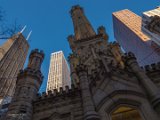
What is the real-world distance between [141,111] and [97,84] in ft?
13.4

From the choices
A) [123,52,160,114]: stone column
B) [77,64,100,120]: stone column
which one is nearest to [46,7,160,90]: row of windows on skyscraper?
[123,52,160,114]: stone column

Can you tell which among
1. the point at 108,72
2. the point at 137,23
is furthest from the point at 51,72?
the point at 108,72

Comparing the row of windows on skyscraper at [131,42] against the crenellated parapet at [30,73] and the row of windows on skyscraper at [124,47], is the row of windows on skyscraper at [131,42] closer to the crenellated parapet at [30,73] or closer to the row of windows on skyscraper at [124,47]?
the row of windows on skyscraper at [124,47]

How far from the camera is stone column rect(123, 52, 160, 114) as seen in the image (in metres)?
13.0

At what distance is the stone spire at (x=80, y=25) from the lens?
128 feet

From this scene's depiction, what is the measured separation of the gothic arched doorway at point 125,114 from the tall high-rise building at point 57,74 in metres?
62.7

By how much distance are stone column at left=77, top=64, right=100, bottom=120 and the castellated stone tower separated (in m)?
3.95

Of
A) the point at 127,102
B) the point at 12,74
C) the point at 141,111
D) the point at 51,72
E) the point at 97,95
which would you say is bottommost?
the point at 141,111

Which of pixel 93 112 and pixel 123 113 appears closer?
pixel 93 112

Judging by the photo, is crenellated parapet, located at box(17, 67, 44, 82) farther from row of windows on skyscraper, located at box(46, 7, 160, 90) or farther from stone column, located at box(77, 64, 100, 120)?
row of windows on skyscraper, located at box(46, 7, 160, 90)

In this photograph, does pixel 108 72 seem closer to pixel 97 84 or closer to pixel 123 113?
pixel 97 84

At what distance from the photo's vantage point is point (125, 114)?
15.3 metres

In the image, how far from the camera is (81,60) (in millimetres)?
28391

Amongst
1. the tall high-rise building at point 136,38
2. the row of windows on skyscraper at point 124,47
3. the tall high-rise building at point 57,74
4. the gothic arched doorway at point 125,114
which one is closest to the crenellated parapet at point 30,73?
the gothic arched doorway at point 125,114
